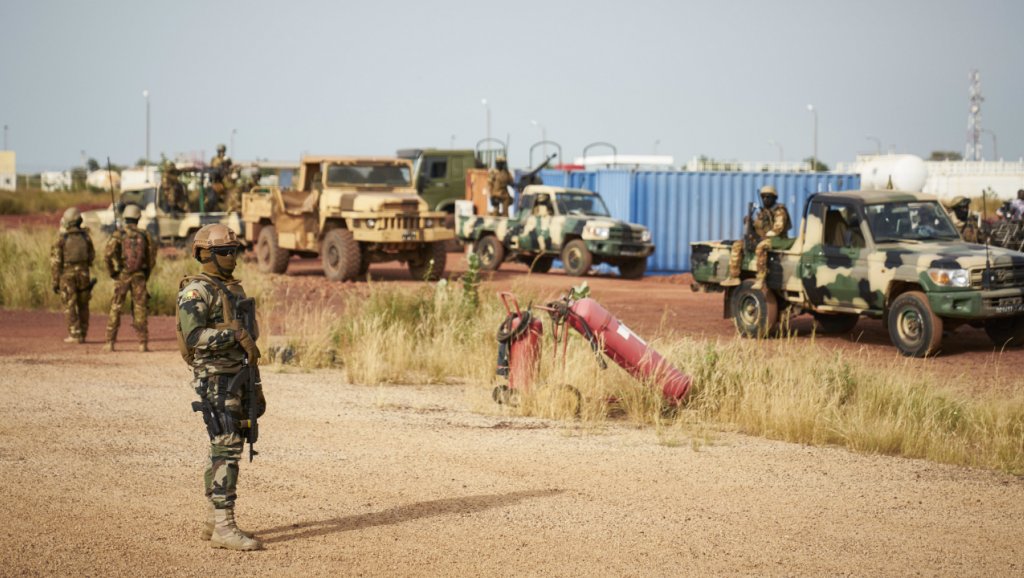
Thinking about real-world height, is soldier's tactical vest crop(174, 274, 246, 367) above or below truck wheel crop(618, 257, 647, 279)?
above

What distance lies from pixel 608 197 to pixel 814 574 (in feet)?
74.4

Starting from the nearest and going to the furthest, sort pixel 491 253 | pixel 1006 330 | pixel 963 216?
pixel 1006 330 → pixel 963 216 → pixel 491 253

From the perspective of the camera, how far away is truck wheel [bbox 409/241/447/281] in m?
23.5

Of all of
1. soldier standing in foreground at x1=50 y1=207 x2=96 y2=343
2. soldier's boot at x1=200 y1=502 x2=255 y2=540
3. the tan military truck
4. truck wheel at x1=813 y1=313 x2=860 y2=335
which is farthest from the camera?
the tan military truck

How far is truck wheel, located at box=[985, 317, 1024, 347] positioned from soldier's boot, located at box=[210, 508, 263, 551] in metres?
10.3

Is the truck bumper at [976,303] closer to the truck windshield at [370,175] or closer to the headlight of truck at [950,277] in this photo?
the headlight of truck at [950,277]

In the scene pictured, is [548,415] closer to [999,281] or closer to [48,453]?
[48,453]

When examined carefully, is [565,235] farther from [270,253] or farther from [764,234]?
[764,234]

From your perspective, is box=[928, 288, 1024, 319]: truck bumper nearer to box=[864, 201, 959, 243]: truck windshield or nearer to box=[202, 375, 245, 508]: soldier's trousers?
box=[864, 201, 959, 243]: truck windshield

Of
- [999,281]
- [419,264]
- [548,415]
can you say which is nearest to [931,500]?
[548,415]

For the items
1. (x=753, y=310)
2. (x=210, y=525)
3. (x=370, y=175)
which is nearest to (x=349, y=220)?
(x=370, y=175)

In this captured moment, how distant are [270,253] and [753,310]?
1181 centimetres

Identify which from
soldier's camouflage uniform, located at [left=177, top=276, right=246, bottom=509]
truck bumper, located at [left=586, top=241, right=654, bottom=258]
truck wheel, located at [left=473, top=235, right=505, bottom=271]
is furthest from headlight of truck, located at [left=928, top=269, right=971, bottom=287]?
truck wheel, located at [left=473, top=235, right=505, bottom=271]

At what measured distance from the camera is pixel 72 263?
1512 cm
